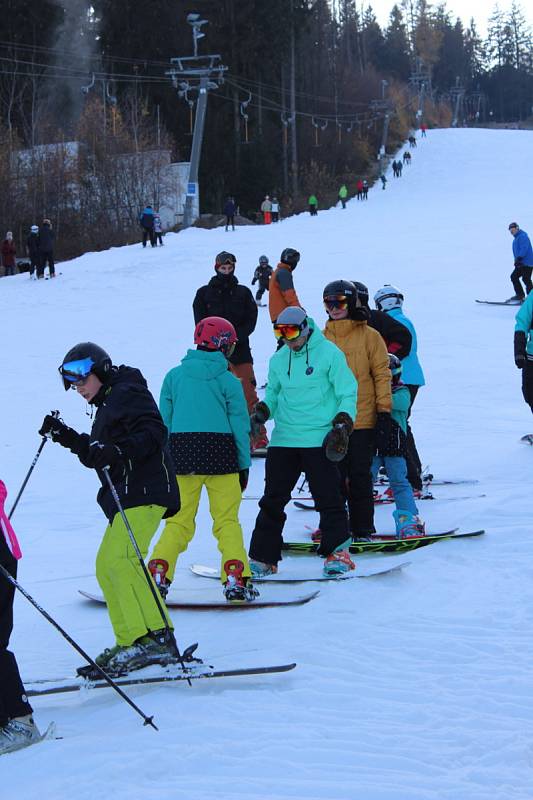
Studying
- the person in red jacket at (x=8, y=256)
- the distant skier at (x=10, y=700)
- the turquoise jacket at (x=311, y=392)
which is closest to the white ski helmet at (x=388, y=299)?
the turquoise jacket at (x=311, y=392)

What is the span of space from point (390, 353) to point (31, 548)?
264 cm

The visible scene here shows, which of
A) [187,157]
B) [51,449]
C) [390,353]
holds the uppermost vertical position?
[187,157]

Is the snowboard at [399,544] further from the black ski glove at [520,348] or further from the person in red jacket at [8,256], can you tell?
the person in red jacket at [8,256]

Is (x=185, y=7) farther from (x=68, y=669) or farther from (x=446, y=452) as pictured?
(x=68, y=669)

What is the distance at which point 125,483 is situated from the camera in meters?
4.41

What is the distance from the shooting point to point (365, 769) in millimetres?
3420

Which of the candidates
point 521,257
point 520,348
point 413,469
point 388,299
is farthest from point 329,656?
point 521,257

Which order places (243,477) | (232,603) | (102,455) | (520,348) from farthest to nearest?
(520,348) < (243,477) < (232,603) < (102,455)

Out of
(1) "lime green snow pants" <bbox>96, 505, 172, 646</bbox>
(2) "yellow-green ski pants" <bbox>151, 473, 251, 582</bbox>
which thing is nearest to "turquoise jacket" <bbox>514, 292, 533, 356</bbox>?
(2) "yellow-green ski pants" <bbox>151, 473, 251, 582</bbox>

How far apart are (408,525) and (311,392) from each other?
1254 millimetres

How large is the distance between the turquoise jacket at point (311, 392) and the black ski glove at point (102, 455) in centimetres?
162

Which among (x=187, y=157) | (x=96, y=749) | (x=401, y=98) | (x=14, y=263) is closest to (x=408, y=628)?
(x=96, y=749)

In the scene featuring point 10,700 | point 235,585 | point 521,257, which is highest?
point 521,257

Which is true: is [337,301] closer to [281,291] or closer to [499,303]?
[281,291]
